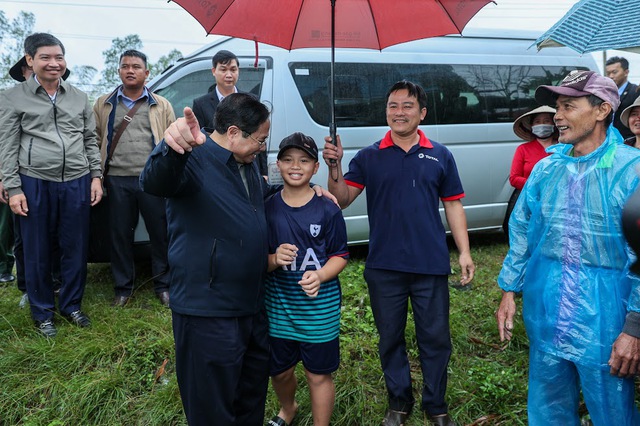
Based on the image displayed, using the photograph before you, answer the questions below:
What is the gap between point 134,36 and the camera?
41.2 meters

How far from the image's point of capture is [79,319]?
12.4ft

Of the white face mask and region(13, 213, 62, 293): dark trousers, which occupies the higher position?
the white face mask

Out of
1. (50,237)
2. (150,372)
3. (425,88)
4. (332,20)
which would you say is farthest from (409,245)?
(425,88)

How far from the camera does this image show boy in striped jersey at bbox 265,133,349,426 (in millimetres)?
2463

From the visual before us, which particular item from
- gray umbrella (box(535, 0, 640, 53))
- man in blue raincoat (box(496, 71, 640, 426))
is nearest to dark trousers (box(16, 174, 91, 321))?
man in blue raincoat (box(496, 71, 640, 426))

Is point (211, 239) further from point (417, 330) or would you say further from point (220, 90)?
point (220, 90)

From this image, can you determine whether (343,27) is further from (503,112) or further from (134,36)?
(134,36)

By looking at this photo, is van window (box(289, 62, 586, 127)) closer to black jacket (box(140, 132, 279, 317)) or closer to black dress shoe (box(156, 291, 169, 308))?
black dress shoe (box(156, 291, 169, 308))

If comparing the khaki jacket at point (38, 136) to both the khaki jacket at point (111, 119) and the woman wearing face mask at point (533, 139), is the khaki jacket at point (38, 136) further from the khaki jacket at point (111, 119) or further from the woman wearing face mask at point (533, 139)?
the woman wearing face mask at point (533, 139)

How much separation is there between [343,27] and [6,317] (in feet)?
9.93

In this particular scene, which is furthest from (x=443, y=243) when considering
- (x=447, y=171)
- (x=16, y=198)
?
(x=16, y=198)

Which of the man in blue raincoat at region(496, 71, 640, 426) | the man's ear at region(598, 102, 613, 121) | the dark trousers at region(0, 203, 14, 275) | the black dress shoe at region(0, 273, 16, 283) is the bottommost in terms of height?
the black dress shoe at region(0, 273, 16, 283)

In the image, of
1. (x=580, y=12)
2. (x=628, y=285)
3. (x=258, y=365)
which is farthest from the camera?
(x=580, y=12)

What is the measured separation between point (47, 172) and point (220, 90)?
1383 mm
